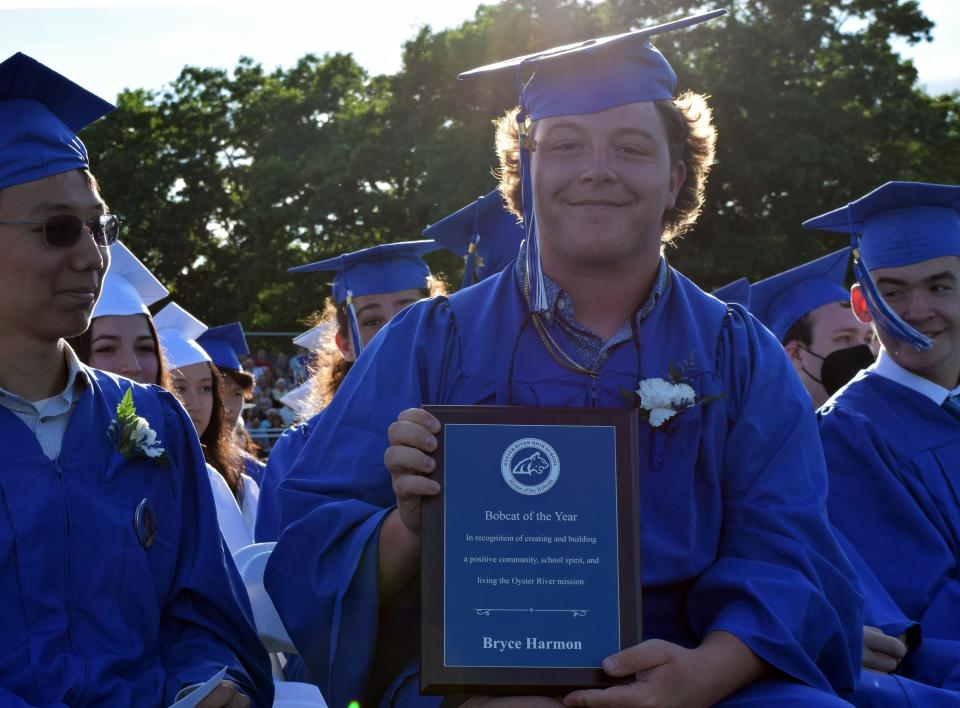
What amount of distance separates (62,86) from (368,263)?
3.38 meters

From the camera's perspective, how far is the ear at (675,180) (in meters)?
3.37

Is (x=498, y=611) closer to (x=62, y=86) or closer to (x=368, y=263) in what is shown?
(x=62, y=86)

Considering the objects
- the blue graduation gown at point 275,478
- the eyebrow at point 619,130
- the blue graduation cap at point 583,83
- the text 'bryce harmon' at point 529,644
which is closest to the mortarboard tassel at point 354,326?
the blue graduation gown at point 275,478

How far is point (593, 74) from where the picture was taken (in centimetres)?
314

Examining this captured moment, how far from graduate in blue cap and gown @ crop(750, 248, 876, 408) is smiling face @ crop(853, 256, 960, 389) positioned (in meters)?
1.86

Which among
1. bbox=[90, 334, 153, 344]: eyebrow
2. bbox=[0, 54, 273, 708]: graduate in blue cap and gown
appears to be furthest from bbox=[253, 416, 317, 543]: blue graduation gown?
bbox=[0, 54, 273, 708]: graduate in blue cap and gown

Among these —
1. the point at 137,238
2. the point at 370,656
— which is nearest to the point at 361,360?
the point at 370,656

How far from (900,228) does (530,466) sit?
2925 millimetres

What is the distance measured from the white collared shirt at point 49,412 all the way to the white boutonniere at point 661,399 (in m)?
1.46

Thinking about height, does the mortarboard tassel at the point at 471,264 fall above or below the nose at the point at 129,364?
above

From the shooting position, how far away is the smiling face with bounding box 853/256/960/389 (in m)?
4.72

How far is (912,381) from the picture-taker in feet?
15.4

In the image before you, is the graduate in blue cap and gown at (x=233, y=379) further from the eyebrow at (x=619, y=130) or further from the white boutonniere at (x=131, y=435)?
the eyebrow at (x=619, y=130)

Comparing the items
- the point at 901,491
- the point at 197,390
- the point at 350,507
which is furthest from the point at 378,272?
the point at 350,507
